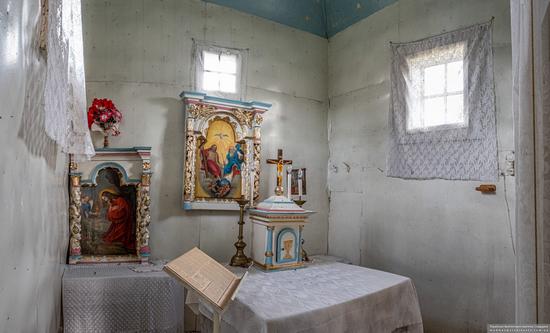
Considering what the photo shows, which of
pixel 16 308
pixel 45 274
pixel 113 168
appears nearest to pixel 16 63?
pixel 16 308

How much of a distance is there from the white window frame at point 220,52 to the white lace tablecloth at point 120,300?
2042 millimetres

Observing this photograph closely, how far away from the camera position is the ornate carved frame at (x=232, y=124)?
384 cm

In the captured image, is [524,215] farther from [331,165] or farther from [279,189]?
[331,165]

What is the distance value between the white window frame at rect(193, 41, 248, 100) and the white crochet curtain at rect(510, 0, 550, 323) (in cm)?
318

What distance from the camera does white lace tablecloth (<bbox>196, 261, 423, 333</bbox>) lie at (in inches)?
83.7

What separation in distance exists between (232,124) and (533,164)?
318 cm

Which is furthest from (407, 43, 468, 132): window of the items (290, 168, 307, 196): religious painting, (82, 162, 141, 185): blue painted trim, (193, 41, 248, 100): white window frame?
(82, 162, 141, 185): blue painted trim

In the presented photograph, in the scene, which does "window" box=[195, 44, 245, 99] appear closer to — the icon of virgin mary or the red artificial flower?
the red artificial flower

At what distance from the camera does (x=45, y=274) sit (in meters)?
2.04

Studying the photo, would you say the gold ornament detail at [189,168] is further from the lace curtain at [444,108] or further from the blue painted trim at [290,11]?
the lace curtain at [444,108]

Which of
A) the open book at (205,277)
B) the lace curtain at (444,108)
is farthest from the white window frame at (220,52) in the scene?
the open book at (205,277)

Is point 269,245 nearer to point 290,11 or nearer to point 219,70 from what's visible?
point 219,70

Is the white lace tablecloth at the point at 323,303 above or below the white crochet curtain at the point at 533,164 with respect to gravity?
below

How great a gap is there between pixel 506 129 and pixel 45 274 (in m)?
3.57
